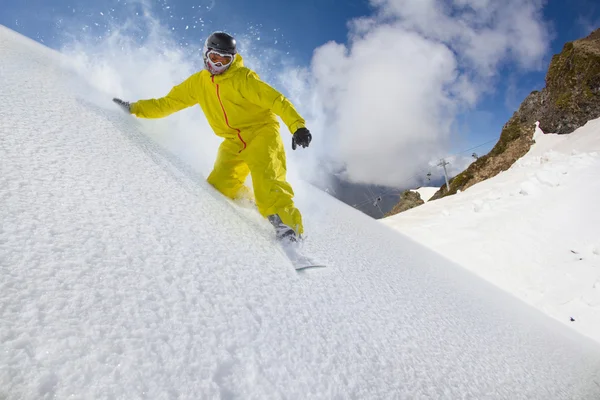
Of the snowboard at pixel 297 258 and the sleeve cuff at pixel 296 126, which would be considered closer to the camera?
the snowboard at pixel 297 258

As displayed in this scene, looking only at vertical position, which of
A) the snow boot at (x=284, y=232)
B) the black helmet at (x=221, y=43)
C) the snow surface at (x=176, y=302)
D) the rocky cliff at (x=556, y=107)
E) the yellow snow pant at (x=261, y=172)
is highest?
the rocky cliff at (x=556, y=107)

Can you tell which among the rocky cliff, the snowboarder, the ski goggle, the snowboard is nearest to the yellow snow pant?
the snowboarder

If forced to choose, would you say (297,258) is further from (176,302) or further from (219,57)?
(219,57)

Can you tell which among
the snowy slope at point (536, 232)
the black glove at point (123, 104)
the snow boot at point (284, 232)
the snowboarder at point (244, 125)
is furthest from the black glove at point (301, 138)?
the snowy slope at point (536, 232)

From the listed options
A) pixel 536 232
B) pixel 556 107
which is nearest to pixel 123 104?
pixel 536 232

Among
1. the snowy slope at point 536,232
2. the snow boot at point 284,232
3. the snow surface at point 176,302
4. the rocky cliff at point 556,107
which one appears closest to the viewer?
the snow surface at point 176,302

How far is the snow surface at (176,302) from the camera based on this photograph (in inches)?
28.6

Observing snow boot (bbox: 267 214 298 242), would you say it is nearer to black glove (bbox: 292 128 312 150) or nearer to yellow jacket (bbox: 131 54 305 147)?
black glove (bbox: 292 128 312 150)

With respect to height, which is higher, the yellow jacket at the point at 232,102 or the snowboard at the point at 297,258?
the yellow jacket at the point at 232,102

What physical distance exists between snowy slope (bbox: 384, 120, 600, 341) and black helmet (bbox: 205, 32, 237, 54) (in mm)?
5138

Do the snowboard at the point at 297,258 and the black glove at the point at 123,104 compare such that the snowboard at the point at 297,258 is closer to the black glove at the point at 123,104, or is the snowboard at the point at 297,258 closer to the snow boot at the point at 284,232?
the snow boot at the point at 284,232

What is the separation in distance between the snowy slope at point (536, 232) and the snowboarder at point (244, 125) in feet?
14.8

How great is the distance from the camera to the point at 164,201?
1571 millimetres

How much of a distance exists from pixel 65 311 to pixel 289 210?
1428 mm
